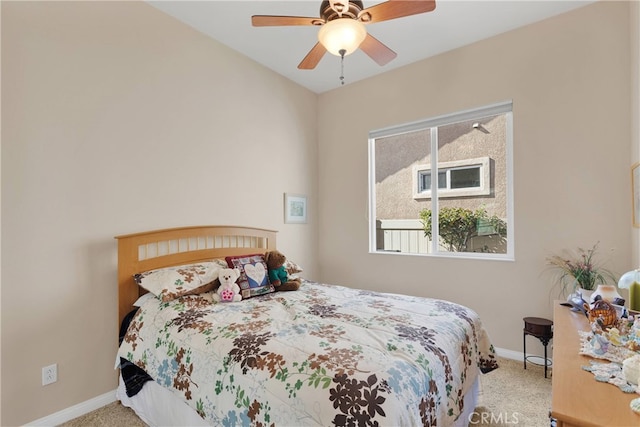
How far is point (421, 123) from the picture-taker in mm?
3348

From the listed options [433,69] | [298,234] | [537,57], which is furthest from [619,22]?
[298,234]

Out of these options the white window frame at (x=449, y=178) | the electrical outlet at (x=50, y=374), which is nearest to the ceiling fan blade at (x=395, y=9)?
the white window frame at (x=449, y=178)

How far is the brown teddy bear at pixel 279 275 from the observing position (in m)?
2.53

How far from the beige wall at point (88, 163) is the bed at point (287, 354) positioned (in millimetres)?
243

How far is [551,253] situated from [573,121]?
3.65 feet

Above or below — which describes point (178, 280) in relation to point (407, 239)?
below

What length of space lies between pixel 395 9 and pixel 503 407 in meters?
2.58

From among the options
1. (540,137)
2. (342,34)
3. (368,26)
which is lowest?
(540,137)

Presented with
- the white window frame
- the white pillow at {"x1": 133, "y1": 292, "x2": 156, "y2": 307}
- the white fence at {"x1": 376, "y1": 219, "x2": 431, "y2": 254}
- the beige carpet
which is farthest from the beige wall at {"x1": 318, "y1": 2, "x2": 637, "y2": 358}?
the white pillow at {"x1": 133, "y1": 292, "x2": 156, "y2": 307}

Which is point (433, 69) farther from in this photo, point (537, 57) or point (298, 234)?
point (298, 234)

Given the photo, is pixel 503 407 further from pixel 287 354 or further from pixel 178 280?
pixel 178 280

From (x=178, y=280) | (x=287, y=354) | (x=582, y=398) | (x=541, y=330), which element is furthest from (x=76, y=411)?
(x=541, y=330)

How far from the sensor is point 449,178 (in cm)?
325

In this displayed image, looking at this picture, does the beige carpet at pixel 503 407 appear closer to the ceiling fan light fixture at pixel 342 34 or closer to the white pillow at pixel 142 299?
the white pillow at pixel 142 299
